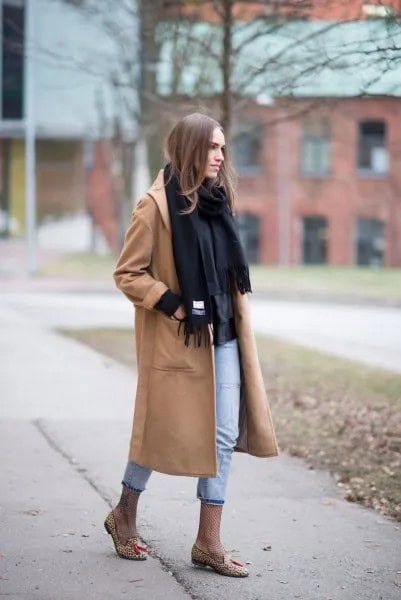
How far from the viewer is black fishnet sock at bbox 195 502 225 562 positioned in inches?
224

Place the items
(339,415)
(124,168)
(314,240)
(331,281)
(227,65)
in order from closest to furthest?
(339,415) → (227,65) → (331,281) → (124,168) → (314,240)

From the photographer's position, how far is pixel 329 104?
14.1 m

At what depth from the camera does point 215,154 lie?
563cm

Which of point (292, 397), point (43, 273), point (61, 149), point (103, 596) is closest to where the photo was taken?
point (103, 596)

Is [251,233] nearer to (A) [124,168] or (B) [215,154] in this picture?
(A) [124,168]

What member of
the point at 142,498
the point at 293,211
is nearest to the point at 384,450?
the point at 142,498

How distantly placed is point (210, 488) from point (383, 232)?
41.4 meters

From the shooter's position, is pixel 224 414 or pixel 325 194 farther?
pixel 325 194

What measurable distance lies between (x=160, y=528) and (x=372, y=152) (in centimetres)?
4155

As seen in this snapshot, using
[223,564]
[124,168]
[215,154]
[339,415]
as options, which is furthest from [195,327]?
[124,168]

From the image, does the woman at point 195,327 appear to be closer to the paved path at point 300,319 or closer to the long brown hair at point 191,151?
the long brown hair at point 191,151

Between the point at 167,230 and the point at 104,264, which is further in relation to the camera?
the point at 104,264

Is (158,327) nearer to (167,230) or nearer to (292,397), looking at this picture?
(167,230)

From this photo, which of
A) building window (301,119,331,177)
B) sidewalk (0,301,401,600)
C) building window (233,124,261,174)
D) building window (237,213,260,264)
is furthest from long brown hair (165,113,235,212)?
building window (301,119,331,177)
